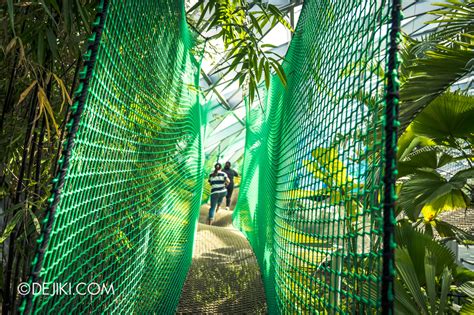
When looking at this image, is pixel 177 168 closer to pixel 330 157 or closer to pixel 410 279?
pixel 330 157

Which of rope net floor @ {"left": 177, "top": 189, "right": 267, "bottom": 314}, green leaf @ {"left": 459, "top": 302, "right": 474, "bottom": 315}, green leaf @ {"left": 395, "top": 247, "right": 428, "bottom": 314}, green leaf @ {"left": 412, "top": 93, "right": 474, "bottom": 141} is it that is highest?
green leaf @ {"left": 412, "top": 93, "right": 474, "bottom": 141}

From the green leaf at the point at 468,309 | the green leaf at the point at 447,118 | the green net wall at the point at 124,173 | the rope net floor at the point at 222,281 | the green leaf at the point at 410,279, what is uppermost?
the green leaf at the point at 447,118

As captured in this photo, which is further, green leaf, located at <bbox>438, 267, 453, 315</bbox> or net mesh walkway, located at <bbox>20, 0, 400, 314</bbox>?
green leaf, located at <bbox>438, 267, 453, 315</bbox>

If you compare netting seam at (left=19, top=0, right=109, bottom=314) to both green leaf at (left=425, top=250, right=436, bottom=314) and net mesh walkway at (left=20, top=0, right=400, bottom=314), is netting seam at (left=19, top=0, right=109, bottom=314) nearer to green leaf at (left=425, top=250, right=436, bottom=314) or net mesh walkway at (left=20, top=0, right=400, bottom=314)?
net mesh walkway at (left=20, top=0, right=400, bottom=314)

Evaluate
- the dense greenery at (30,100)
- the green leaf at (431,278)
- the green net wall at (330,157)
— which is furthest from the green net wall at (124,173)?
the green leaf at (431,278)

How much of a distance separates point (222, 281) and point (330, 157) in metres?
1.79

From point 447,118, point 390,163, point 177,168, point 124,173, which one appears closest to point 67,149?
point 124,173

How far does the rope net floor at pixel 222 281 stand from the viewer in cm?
258

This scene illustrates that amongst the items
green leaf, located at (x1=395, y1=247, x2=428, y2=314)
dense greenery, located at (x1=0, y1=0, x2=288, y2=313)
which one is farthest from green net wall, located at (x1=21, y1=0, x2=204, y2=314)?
green leaf, located at (x1=395, y1=247, x2=428, y2=314)

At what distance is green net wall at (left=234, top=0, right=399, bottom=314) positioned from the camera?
879mm

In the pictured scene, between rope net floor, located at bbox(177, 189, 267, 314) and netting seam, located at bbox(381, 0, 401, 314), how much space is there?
Result: 2.03 metres

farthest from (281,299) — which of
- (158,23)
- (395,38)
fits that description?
(395,38)

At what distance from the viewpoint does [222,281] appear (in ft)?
9.45

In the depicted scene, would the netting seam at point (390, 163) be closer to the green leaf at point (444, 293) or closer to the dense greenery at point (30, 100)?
the dense greenery at point (30, 100)
